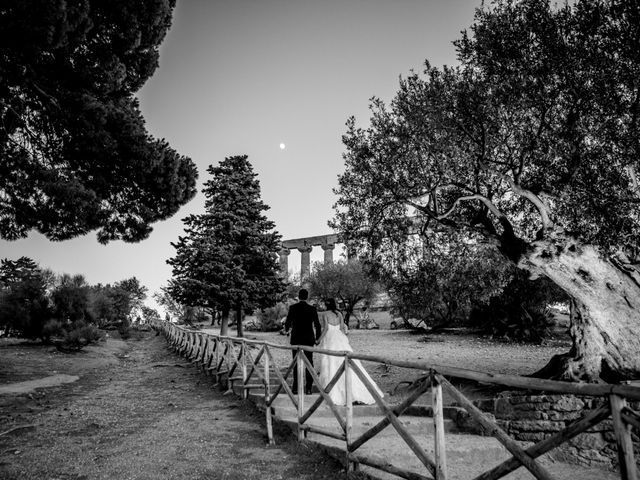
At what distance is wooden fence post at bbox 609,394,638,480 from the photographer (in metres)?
1.90

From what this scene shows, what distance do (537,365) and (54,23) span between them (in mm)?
14616

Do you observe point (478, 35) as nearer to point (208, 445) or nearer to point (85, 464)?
point (208, 445)

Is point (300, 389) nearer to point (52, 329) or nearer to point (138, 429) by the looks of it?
point (138, 429)

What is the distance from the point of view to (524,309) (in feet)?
65.8

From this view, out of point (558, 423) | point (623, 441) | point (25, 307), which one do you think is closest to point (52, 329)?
point (25, 307)

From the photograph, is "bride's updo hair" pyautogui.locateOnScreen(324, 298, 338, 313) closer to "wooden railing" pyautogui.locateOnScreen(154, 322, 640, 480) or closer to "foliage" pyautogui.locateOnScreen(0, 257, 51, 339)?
"wooden railing" pyautogui.locateOnScreen(154, 322, 640, 480)

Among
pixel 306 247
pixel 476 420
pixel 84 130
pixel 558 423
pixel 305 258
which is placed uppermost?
pixel 306 247

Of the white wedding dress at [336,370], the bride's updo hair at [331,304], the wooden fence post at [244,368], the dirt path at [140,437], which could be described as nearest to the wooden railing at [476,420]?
the dirt path at [140,437]

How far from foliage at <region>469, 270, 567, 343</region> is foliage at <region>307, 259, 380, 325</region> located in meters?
9.86

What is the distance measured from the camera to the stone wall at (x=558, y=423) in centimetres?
525

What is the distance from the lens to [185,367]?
13.6 m

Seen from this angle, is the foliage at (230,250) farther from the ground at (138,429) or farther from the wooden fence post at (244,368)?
the wooden fence post at (244,368)

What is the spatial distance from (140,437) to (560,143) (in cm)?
926

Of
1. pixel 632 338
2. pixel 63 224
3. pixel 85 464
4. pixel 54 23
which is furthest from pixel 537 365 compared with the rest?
pixel 54 23
